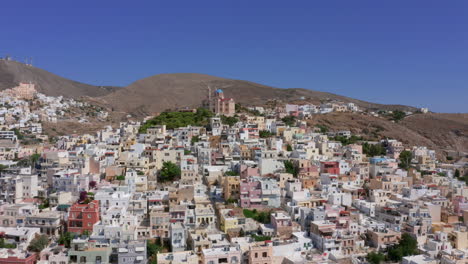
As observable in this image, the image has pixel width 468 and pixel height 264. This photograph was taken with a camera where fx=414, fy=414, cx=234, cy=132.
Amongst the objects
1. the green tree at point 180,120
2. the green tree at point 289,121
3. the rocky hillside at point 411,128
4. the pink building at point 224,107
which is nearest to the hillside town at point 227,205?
the green tree at point 180,120

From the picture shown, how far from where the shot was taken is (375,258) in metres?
21.8

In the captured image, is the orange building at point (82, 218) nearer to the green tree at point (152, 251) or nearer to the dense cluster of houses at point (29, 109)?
the green tree at point (152, 251)

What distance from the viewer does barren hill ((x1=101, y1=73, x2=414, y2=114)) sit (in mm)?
116287

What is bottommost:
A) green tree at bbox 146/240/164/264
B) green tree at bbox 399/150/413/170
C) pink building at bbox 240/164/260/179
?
green tree at bbox 146/240/164/264

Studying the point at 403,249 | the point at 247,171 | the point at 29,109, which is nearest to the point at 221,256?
the point at 403,249

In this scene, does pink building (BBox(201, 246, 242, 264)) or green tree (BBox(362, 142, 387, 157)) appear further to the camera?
green tree (BBox(362, 142, 387, 157))

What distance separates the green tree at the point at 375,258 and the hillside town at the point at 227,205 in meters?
0.05

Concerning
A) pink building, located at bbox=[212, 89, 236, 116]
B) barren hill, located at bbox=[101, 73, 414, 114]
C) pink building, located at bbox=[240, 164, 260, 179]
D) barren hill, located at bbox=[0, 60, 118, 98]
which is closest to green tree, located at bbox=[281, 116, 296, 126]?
pink building, located at bbox=[212, 89, 236, 116]

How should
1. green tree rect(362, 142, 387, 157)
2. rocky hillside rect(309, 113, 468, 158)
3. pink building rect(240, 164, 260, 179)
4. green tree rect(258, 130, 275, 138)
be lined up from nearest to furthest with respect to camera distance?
pink building rect(240, 164, 260, 179)
green tree rect(362, 142, 387, 157)
green tree rect(258, 130, 275, 138)
rocky hillside rect(309, 113, 468, 158)

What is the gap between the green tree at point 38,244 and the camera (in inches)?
877

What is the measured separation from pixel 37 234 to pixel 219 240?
10537mm

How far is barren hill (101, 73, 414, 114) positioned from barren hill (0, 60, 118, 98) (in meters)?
14.9

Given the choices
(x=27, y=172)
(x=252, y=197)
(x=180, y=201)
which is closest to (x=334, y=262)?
(x=252, y=197)

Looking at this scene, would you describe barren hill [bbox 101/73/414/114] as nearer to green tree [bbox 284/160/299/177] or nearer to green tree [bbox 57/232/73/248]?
green tree [bbox 284/160/299/177]
